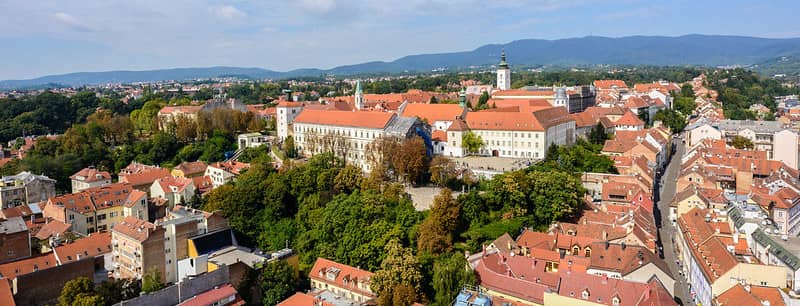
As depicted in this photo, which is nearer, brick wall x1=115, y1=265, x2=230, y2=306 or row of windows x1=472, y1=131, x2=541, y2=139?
brick wall x1=115, y1=265, x2=230, y2=306

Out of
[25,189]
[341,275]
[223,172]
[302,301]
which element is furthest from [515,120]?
[25,189]

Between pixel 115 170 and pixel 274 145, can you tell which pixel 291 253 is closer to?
pixel 274 145

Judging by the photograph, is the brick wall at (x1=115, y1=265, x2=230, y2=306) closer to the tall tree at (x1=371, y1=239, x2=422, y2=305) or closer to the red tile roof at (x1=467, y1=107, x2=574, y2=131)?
the tall tree at (x1=371, y1=239, x2=422, y2=305)

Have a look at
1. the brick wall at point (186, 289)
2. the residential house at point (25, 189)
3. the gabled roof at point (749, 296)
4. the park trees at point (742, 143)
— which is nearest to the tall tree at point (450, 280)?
the gabled roof at point (749, 296)

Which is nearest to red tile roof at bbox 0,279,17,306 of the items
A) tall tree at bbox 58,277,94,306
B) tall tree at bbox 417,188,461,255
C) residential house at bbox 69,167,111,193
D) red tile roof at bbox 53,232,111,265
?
tall tree at bbox 58,277,94,306

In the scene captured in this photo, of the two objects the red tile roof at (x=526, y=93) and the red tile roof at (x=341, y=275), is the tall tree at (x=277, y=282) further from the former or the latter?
the red tile roof at (x=526, y=93)

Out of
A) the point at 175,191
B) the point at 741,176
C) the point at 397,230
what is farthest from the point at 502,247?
the point at 175,191

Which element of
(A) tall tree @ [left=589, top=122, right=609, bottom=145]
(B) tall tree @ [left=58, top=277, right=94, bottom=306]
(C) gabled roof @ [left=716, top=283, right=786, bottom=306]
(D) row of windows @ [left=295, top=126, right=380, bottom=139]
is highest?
(D) row of windows @ [left=295, top=126, right=380, bottom=139]
